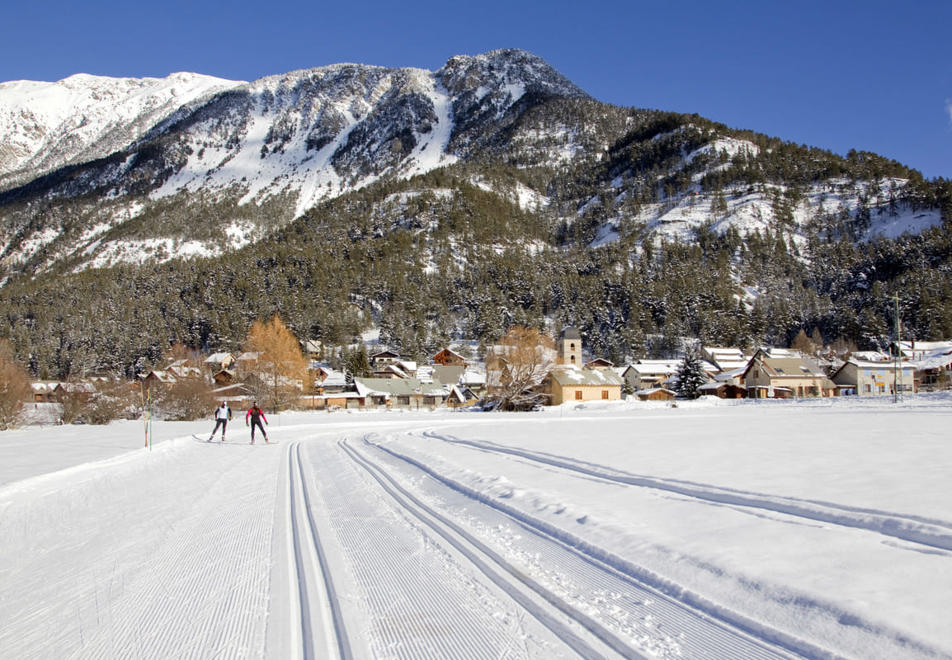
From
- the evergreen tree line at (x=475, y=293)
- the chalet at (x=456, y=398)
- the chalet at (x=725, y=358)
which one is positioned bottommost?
the chalet at (x=456, y=398)

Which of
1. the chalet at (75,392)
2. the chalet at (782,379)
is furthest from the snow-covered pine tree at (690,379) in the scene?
the chalet at (75,392)

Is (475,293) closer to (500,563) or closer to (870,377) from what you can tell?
(870,377)

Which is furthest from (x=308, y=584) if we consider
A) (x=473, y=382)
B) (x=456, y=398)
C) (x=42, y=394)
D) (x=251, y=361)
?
(x=473, y=382)

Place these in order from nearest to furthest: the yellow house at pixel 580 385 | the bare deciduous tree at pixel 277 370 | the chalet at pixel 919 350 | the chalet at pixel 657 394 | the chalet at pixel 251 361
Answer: the bare deciduous tree at pixel 277 370 < the chalet at pixel 251 361 < the yellow house at pixel 580 385 < the chalet at pixel 919 350 < the chalet at pixel 657 394

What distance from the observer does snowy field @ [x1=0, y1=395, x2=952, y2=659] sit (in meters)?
4.17

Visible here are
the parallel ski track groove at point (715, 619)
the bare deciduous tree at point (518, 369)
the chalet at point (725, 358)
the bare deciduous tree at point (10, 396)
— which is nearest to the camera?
the parallel ski track groove at point (715, 619)

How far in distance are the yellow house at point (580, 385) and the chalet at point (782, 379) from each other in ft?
65.6

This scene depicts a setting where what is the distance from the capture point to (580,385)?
62156 mm

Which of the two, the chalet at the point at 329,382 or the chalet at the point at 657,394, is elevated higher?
the chalet at the point at 329,382

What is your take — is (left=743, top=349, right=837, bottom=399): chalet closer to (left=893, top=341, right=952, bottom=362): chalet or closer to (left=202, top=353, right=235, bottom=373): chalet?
(left=893, top=341, right=952, bottom=362): chalet

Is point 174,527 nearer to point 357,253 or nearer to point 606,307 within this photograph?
point 606,307

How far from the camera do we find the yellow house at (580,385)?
61.0 metres

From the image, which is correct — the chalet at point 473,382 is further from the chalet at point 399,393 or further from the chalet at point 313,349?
the chalet at point 313,349

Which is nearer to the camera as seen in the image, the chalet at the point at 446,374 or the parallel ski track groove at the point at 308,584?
the parallel ski track groove at the point at 308,584
